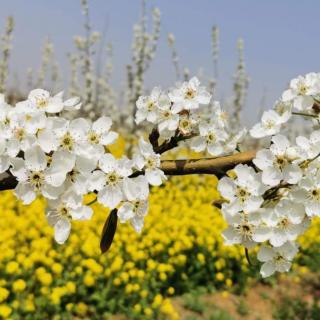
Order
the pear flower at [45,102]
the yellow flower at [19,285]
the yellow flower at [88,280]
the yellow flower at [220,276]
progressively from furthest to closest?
the yellow flower at [220,276] → the yellow flower at [88,280] → the yellow flower at [19,285] → the pear flower at [45,102]

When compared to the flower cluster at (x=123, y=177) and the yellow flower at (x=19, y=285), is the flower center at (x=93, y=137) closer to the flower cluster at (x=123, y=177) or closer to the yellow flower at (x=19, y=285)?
the flower cluster at (x=123, y=177)

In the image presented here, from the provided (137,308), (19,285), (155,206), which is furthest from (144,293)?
(155,206)

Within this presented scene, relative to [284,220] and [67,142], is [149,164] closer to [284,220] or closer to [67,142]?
[67,142]

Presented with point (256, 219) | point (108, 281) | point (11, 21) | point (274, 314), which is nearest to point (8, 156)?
point (256, 219)

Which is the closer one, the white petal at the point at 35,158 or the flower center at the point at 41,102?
the white petal at the point at 35,158

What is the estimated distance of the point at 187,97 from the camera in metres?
1.24

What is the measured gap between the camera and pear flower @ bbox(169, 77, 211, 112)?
122 cm

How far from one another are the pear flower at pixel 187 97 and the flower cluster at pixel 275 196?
203mm

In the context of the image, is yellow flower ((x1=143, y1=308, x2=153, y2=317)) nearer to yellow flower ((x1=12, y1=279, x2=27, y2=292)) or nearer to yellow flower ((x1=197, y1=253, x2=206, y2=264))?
yellow flower ((x1=12, y1=279, x2=27, y2=292))

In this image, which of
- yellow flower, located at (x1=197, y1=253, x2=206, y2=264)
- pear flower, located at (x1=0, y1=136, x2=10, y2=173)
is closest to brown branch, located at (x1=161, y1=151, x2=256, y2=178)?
pear flower, located at (x1=0, y1=136, x2=10, y2=173)

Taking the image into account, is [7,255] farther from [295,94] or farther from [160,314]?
[295,94]

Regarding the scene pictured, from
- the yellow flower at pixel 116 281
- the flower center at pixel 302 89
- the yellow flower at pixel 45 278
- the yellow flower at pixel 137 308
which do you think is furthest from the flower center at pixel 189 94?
the yellow flower at pixel 116 281

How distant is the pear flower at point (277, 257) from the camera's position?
110 cm

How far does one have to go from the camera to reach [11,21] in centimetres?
865
